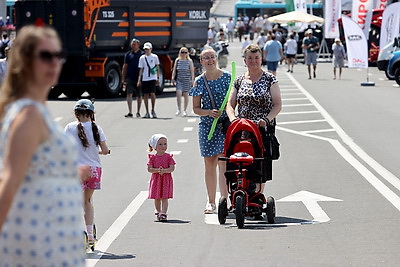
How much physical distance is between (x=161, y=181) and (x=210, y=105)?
1.08m

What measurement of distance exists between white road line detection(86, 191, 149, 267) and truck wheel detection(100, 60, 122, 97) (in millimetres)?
18119

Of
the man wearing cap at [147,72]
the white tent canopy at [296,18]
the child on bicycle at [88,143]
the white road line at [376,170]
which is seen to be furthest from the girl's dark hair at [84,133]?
the white tent canopy at [296,18]

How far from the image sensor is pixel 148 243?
403 inches

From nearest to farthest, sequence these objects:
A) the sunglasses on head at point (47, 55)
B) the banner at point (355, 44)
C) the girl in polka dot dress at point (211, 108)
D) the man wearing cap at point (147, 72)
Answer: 1. the sunglasses on head at point (47, 55)
2. the girl in polka dot dress at point (211, 108)
3. the man wearing cap at point (147, 72)
4. the banner at point (355, 44)

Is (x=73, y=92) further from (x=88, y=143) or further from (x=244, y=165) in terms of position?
(x=88, y=143)

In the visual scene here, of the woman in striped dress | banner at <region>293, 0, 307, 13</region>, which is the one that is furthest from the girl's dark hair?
banner at <region>293, 0, 307, 13</region>

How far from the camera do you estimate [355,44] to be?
123 feet

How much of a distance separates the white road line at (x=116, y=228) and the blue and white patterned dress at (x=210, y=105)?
3.70 feet

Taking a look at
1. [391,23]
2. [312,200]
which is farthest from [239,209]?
[391,23]

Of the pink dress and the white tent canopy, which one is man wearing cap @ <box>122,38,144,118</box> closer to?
the pink dress

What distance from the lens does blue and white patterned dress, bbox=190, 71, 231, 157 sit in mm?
12016

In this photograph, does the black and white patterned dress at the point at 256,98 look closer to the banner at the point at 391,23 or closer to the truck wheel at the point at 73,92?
the truck wheel at the point at 73,92

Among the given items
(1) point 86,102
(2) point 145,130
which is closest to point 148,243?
(1) point 86,102

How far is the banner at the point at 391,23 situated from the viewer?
41375 mm
